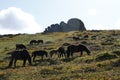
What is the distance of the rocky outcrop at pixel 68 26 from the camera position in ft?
575

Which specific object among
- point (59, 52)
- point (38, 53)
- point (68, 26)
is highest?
point (68, 26)

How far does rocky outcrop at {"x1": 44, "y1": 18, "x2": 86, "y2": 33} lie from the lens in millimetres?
175375

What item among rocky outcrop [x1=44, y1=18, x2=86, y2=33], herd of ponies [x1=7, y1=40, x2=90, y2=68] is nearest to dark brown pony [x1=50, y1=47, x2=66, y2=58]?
herd of ponies [x1=7, y1=40, x2=90, y2=68]

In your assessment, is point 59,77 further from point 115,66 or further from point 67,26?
point 67,26

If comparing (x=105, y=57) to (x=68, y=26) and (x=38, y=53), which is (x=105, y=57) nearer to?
(x=38, y=53)

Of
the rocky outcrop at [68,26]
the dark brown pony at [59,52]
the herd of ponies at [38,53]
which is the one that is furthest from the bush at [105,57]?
the rocky outcrop at [68,26]

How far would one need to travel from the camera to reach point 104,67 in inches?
1300

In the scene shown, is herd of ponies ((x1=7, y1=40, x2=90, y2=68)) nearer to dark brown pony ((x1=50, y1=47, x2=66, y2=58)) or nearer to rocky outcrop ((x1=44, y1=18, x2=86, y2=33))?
dark brown pony ((x1=50, y1=47, x2=66, y2=58))

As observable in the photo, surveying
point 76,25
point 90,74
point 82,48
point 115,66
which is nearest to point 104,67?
point 115,66

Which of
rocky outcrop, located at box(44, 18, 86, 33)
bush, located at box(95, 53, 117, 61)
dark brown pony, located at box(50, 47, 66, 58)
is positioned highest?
rocky outcrop, located at box(44, 18, 86, 33)

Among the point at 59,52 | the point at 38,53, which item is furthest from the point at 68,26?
the point at 38,53

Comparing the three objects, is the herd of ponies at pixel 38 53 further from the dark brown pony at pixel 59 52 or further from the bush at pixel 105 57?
the bush at pixel 105 57

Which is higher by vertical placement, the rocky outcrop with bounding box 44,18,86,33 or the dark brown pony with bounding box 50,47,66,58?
the rocky outcrop with bounding box 44,18,86,33

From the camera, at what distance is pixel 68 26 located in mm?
177250
